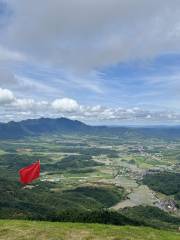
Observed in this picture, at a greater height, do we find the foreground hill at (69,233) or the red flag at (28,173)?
the red flag at (28,173)

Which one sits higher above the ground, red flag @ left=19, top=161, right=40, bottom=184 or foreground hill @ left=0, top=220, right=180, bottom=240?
red flag @ left=19, top=161, right=40, bottom=184

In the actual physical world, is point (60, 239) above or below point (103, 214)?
above

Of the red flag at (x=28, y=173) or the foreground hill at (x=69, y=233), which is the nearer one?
the foreground hill at (x=69, y=233)

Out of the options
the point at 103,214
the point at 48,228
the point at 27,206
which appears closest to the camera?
the point at 48,228

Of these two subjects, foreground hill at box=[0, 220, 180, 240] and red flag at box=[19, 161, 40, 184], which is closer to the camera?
foreground hill at box=[0, 220, 180, 240]

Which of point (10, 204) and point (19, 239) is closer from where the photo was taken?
point (19, 239)

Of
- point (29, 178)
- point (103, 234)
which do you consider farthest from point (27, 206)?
point (103, 234)

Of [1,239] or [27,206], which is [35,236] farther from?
[27,206]

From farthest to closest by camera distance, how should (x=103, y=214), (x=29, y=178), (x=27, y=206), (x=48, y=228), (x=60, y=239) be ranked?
(x=27, y=206) → (x=103, y=214) → (x=29, y=178) → (x=48, y=228) → (x=60, y=239)

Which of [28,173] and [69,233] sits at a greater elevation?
[28,173]

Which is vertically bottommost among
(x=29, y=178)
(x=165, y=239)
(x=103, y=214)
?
(x=103, y=214)

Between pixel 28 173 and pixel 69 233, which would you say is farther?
pixel 28 173
